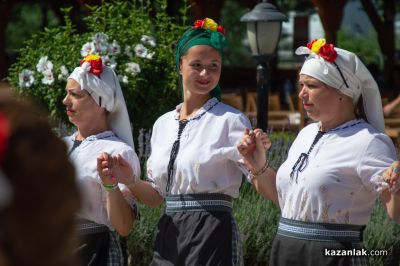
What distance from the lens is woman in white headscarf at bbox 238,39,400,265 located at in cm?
332

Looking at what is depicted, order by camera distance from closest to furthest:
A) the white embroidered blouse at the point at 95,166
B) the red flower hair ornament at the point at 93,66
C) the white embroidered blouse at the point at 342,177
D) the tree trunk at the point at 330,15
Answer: the white embroidered blouse at the point at 342,177 < the white embroidered blouse at the point at 95,166 < the red flower hair ornament at the point at 93,66 < the tree trunk at the point at 330,15

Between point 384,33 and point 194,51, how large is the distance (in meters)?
18.9

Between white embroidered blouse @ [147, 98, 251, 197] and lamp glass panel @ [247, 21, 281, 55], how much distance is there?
4145 millimetres

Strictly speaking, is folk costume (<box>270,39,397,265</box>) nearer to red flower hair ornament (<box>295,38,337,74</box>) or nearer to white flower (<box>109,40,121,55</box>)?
red flower hair ornament (<box>295,38,337,74</box>)

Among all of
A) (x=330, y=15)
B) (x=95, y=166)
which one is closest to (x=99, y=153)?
(x=95, y=166)

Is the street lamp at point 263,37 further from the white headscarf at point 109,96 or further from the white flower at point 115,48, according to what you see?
the white headscarf at point 109,96

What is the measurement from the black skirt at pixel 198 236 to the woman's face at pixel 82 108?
0.53 meters

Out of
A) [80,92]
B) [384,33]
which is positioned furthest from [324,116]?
[384,33]

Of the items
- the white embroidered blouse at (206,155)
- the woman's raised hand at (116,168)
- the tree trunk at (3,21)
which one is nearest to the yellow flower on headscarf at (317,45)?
the white embroidered blouse at (206,155)

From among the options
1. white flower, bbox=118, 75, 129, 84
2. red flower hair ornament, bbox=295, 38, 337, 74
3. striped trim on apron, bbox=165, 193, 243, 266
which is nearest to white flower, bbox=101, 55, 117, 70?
white flower, bbox=118, 75, 129, 84

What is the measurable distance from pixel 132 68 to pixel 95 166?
2.91 metres

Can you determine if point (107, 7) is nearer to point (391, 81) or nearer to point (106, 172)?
point (106, 172)

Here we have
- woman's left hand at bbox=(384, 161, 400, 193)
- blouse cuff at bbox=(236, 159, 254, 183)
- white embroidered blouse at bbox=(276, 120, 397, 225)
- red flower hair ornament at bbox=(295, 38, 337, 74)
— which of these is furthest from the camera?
blouse cuff at bbox=(236, 159, 254, 183)

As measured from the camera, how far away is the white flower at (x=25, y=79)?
670 centimetres
